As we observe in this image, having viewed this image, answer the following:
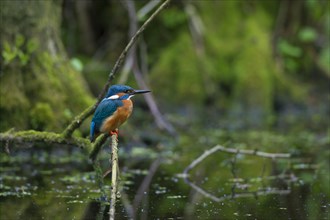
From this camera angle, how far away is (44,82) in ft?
26.6

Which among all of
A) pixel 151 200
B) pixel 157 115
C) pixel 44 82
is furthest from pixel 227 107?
pixel 151 200

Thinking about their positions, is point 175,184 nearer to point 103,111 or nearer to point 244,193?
point 244,193

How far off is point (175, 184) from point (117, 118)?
1766 millimetres

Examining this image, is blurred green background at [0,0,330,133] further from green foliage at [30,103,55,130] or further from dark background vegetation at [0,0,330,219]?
green foliage at [30,103,55,130]

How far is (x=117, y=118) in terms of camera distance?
479cm

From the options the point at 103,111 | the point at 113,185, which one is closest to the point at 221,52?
the point at 103,111

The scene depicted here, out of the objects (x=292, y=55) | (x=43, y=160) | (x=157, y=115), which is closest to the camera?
(x=43, y=160)

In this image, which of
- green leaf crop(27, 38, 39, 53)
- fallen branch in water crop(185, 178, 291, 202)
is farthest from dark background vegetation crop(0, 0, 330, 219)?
fallen branch in water crop(185, 178, 291, 202)

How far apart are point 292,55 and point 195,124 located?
9.95ft

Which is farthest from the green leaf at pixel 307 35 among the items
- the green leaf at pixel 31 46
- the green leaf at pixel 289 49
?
the green leaf at pixel 31 46

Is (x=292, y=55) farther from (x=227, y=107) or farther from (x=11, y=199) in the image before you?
(x=11, y=199)

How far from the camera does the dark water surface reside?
204 inches

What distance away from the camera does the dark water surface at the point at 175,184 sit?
17.0 ft

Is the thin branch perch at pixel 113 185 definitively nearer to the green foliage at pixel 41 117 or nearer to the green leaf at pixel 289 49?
the green foliage at pixel 41 117
